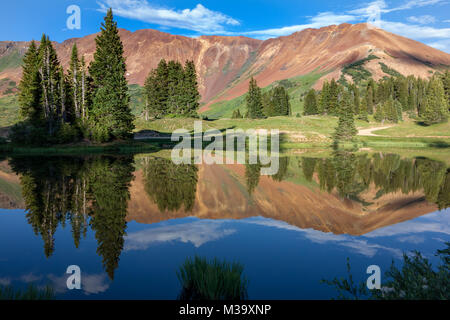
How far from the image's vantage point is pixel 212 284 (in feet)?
21.4

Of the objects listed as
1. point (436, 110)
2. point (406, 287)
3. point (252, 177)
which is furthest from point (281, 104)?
point (406, 287)

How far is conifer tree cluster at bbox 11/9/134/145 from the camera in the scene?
149 ft

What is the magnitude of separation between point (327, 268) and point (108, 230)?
700cm

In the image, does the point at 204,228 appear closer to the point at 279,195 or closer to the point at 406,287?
the point at 406,287

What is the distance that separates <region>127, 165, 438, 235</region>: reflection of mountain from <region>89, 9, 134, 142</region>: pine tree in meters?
29.5

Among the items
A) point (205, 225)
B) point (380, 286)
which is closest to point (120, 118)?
point (205, 225)

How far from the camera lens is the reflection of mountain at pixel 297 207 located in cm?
1323

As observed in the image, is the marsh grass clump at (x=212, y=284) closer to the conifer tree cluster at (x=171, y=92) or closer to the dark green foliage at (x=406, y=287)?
the dark green foliage at (x=406, y=287)

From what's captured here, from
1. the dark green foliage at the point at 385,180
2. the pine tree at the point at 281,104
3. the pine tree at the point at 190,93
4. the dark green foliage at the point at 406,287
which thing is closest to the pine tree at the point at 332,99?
the pine tree at the point at 281,104

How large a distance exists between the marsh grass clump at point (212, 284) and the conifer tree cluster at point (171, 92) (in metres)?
79.2

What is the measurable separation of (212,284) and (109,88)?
152ft
